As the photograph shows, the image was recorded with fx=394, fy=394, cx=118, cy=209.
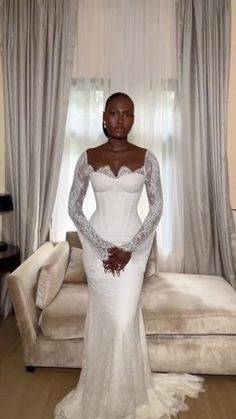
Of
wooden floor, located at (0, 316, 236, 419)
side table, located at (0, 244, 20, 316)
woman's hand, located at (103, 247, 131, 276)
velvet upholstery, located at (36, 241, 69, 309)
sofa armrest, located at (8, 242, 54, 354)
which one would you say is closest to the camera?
woman's hand, located at (103, 247, 131, 276)

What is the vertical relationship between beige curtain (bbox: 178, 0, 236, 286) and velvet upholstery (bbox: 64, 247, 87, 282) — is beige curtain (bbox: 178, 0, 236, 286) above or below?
above

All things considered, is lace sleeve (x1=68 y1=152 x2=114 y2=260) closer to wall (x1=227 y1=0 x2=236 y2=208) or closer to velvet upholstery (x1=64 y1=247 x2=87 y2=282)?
velvet upholstery (x1=64 y1=247 x2=87 y2=282)

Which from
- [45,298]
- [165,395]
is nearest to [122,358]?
[165,395]

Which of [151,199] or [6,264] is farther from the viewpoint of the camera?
[6,264]

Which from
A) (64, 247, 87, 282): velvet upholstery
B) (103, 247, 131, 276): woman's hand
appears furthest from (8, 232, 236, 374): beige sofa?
(103, 247, 131, 276): woman's hand

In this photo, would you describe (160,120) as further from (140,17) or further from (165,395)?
(165,395)

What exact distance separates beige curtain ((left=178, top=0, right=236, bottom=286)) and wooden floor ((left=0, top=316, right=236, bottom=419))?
3.40ft

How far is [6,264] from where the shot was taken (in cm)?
287

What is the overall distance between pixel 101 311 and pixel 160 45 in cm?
214

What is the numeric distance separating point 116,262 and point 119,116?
712mm

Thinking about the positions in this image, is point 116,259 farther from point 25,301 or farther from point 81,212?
point 25,301

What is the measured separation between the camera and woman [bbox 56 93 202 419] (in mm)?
1929

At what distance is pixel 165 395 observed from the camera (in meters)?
2.11

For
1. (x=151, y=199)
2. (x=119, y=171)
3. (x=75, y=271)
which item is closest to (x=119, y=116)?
(x=119, y=171)
